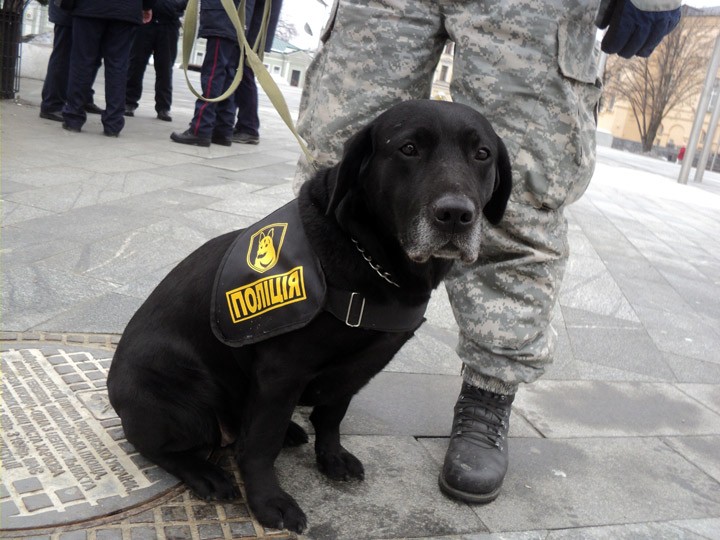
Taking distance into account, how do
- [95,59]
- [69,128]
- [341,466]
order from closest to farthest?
1. [341,466]
2. [95,59]
3. [69,128]

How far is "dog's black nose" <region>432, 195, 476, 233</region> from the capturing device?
1817mm

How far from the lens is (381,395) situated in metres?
2.75

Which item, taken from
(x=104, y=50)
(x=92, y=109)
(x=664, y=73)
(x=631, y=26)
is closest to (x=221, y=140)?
(x=104, y=50)

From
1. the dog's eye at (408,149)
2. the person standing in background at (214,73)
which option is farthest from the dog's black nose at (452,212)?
the person standing in background at (214,73)

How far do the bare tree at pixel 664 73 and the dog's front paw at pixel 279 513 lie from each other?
1609 inches

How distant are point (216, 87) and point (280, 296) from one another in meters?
5.78

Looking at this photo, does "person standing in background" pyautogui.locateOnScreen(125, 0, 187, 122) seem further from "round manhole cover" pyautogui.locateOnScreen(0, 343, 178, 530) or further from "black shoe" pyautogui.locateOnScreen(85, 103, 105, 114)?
"round manhole cover" pyautogui.locateOnScreen(0, 343, 178, 530)

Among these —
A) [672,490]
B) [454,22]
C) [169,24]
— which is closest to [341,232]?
[454,22]

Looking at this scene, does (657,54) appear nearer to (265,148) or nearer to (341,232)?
(265,148)

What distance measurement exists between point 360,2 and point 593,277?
3.38 meters

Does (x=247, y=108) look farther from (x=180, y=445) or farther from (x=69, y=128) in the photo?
(x=180, y=445)

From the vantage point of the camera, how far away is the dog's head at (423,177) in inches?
72.8

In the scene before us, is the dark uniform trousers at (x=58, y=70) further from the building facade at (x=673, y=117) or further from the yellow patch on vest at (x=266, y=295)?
the building facade at (x=673, y=117)

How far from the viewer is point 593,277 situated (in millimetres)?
5098
